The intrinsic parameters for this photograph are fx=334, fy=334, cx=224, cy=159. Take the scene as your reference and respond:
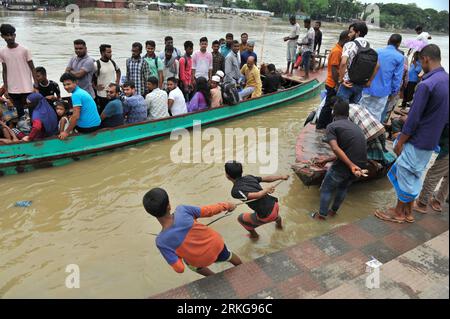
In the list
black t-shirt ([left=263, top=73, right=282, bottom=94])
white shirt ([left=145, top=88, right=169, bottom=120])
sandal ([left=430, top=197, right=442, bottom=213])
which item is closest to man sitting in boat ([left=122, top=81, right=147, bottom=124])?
white shirt ([left=145, top=88, right=169, bottom=120])

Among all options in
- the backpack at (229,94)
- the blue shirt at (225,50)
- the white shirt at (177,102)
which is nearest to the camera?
the white shirt at (177,102)

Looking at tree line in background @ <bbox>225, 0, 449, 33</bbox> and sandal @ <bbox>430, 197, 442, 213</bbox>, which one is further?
tree line in background @ <bbox>225, 0, 449, 33</bbox>

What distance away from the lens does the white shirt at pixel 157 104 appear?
655 cm

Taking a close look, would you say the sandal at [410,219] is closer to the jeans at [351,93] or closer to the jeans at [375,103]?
the jeans at [375,103]

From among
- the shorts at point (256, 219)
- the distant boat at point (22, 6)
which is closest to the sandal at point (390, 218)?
the shorts at point (256, 219)

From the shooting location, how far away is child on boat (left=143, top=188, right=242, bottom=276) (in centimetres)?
250

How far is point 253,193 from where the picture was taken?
3.46 m

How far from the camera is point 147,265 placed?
151 inches

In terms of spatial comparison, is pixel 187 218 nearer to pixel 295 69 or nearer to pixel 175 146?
pixel 175 146

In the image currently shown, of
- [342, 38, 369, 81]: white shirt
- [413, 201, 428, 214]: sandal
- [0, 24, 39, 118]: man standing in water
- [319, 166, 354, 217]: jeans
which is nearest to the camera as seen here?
[413, 201, 428, 214]: sandal

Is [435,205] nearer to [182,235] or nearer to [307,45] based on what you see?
[182,235]

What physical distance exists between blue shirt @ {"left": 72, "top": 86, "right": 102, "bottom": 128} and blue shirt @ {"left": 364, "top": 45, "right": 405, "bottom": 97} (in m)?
4.58

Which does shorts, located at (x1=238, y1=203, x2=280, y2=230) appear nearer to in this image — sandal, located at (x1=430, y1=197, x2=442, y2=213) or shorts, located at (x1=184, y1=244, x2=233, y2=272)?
shorts, located at (x1=184, y1=244, x2=233, y2=272)
